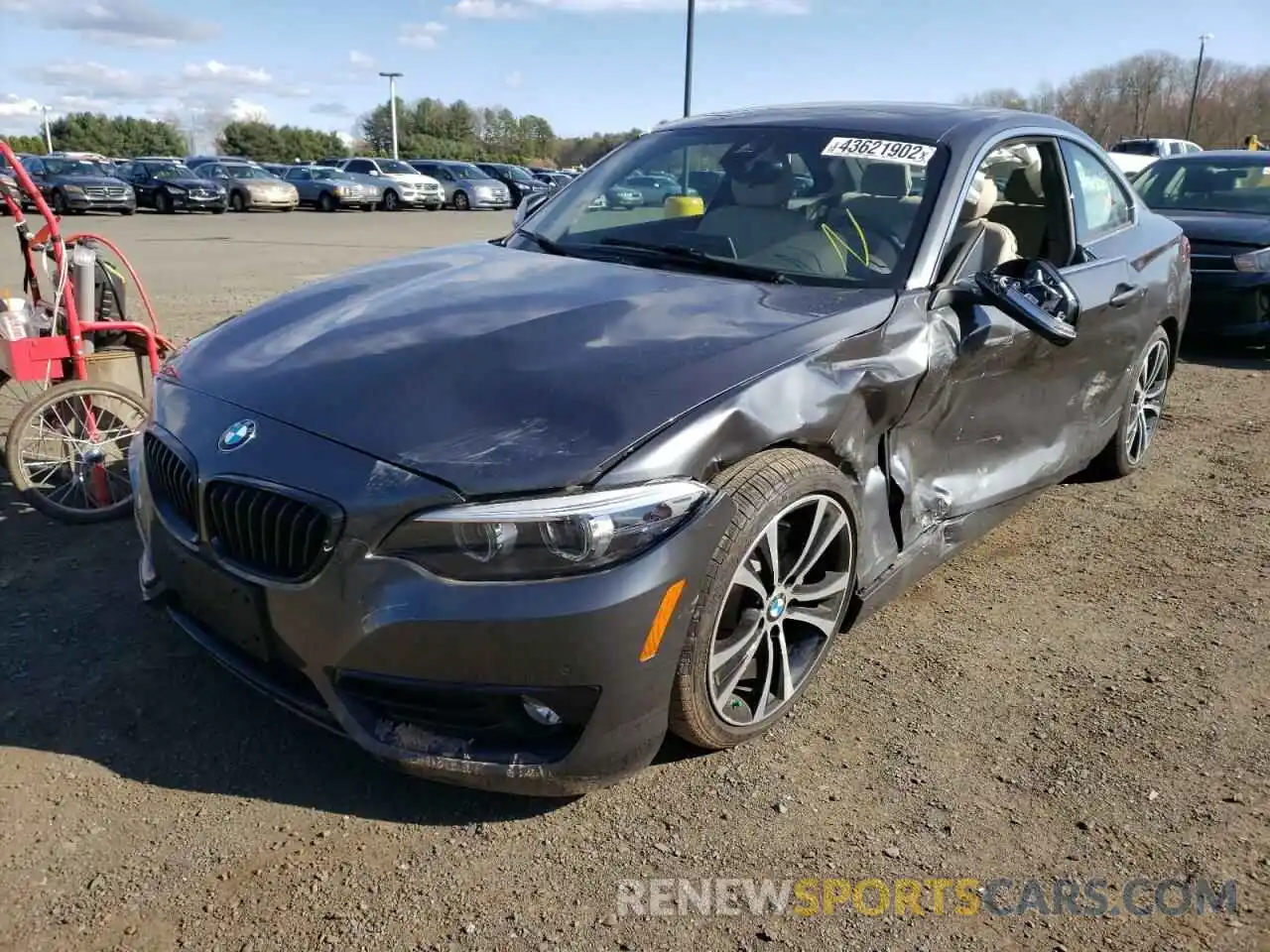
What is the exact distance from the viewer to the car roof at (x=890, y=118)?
352cm

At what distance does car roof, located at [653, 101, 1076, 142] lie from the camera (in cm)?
352

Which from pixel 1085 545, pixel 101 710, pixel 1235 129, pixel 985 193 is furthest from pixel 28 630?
pixel 1235 129

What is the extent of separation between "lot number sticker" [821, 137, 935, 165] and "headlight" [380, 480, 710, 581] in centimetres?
192

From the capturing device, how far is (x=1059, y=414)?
153 inches

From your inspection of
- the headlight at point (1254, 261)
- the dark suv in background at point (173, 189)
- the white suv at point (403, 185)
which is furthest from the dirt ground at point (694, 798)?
the white suv at point (403, 185)

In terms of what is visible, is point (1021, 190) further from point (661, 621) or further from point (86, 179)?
point (86, 179)

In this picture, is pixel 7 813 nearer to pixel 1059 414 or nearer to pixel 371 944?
pixel 371 944

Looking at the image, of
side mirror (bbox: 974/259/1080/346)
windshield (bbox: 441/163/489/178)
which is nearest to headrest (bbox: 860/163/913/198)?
side mirror (bbox: 974/259/1080/346)

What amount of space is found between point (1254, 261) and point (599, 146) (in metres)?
77.0

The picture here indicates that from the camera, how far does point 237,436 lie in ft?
7.81

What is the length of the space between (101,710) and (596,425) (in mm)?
1704

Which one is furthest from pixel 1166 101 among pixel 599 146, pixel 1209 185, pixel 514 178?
pixel 1209 185

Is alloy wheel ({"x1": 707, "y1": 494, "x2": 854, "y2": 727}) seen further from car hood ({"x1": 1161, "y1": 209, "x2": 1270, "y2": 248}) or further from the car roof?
car hood ({"x1": 1161, "y1": 209, "x2": 1270, "y2": 248})

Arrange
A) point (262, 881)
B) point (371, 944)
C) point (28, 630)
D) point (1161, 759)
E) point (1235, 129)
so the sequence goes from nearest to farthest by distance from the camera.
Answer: point (371, 944) → point (262, 881) → point (1161, 759) → point (28, 630) → point (1235, 129)
